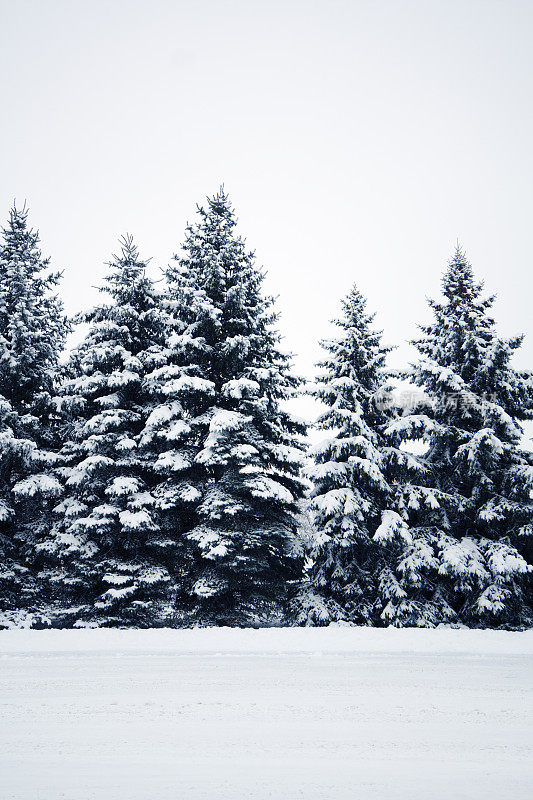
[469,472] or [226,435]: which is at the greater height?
[226,435]

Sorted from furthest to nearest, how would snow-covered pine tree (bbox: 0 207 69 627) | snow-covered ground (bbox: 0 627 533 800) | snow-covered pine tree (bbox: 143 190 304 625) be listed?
snow-covered pine tree (bbox: 0 207 69 627) < snow-covered pine tree (bbox: 143 190 304 625) < snow-covered ground (bbox: 0 627 533 800)

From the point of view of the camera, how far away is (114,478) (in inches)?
699

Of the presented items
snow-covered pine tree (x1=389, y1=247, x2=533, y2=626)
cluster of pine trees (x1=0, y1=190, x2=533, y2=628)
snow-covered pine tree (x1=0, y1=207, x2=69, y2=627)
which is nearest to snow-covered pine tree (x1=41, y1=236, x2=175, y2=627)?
cluster of pine trees (x1=0, y1=190, x2=533, y2=628)

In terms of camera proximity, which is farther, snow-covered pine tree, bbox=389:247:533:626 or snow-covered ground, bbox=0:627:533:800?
snow-covered pine tree, bbox=389:247:533:626

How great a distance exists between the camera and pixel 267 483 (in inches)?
675

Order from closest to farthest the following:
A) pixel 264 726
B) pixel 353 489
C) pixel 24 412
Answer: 1. pixel 264 726
2. pixel 353 489
3. pixel 24 412

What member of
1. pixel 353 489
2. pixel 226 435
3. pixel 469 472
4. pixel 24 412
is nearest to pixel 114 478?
pixel 226 435

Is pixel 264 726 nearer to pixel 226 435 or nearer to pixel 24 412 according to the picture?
pixel 226 435

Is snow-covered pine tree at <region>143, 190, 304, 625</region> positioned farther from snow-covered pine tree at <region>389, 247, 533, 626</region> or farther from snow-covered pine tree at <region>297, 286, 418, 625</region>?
snow-covered pine tree at <region>389, 247, 533, 626</region>

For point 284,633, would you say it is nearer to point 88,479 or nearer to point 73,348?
point 88,479

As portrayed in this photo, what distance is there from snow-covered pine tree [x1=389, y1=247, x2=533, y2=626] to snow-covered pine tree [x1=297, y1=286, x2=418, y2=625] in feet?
2.85

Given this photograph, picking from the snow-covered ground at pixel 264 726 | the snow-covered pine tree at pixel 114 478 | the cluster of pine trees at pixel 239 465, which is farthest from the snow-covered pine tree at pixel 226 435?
the snow-covered ground at pixel 264 726

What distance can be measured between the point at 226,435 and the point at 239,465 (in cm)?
105

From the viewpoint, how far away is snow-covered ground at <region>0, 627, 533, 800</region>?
4.81m
